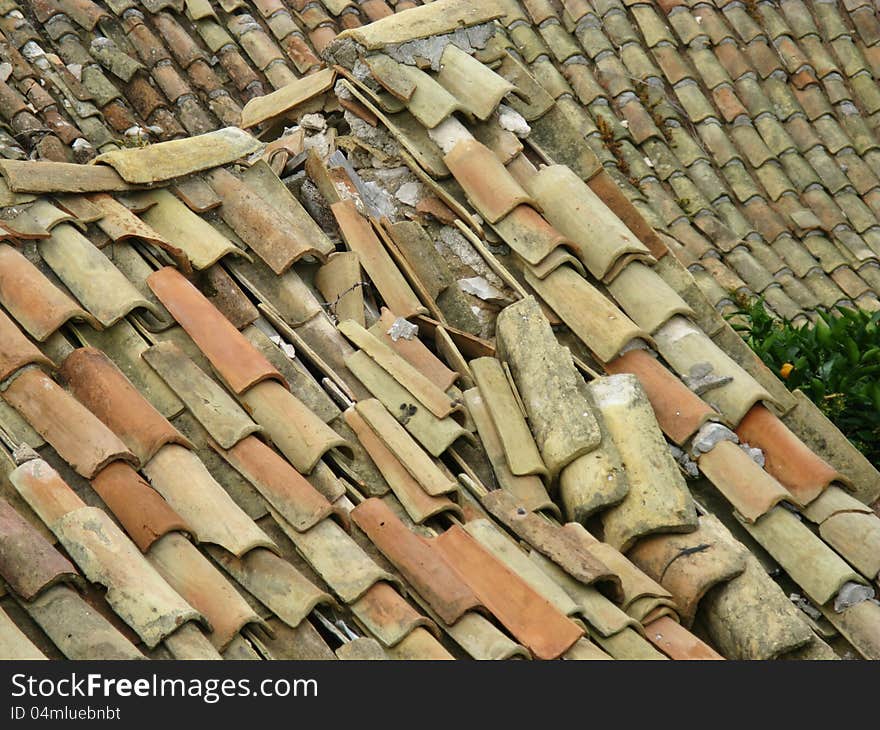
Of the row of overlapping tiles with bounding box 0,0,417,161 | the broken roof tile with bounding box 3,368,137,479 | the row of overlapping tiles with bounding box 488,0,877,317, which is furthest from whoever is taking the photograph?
the row of overlapping tiles with bounding box 488,0,877,317

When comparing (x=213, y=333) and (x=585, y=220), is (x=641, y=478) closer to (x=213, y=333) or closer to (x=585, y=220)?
(x=585, y=220)

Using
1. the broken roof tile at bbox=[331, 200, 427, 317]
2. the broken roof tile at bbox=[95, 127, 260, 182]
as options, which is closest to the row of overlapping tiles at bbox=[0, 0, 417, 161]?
the broken roof tile at bbox=[95, 127, 260, 182]

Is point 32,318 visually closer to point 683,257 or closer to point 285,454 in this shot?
point 285,454

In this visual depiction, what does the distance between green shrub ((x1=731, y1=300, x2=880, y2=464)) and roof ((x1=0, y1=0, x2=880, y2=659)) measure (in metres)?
1.86

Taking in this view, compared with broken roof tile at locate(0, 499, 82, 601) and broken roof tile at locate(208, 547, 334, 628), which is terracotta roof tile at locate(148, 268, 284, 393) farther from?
broken roof tile at locate(0, 499, 82, 601)

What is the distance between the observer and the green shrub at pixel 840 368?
7.11m

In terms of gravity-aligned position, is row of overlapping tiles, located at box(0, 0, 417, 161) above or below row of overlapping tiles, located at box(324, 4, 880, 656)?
above

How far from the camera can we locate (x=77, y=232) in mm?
4773

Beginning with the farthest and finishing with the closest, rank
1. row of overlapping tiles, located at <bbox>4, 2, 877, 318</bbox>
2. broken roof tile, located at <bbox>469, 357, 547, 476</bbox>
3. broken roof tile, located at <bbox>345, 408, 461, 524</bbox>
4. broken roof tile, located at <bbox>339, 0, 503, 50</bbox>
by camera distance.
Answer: row of overlapping tiles, located at <bbox>4, 2, 877, 318</bbox> < broken roof tile, located at <bbox>339, 0, 503, 50</bbox> < broken roof tile, located at <bbox>469, 357, 547, 476</bbox> < broken roof tile, located at <bbox>345, 408, 461, 524</bbox>

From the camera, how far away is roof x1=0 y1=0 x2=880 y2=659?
384 centimetres

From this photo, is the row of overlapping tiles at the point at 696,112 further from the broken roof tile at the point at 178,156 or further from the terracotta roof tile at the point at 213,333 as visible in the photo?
the terracotta roof tile at the point at 213,333

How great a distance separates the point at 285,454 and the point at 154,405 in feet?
1.51

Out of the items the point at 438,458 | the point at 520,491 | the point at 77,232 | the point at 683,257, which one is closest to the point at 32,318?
the point at 77,232

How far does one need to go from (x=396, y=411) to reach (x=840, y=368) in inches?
142
